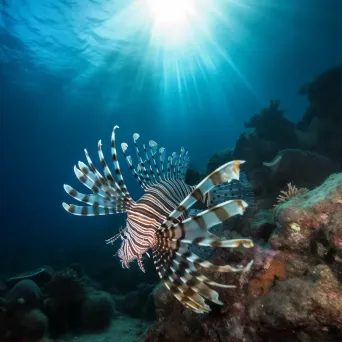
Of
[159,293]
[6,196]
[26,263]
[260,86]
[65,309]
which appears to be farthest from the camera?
[6,196]

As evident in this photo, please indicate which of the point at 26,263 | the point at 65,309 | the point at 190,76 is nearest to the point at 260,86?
the point at 190,76

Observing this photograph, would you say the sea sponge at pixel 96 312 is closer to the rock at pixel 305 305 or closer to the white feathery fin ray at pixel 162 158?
the white feathery fin ray at pixel 162 158

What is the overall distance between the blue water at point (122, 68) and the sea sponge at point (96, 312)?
11140mm

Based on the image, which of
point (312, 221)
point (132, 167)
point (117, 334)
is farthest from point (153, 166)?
point (117, 334)

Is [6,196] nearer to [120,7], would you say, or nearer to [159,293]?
[120,7]

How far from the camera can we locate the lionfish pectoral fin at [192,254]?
178cm

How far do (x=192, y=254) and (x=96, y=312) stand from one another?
609cm

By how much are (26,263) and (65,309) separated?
1582 cm

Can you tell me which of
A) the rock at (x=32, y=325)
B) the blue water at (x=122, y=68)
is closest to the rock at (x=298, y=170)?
the rock at (x=32, y=325)

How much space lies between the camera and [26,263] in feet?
67.1

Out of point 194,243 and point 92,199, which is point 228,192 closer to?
point 92,199

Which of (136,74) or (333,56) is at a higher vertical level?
(136,74)

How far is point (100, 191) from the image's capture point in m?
3.13

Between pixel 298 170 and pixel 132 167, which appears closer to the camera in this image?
pixel 132 167
